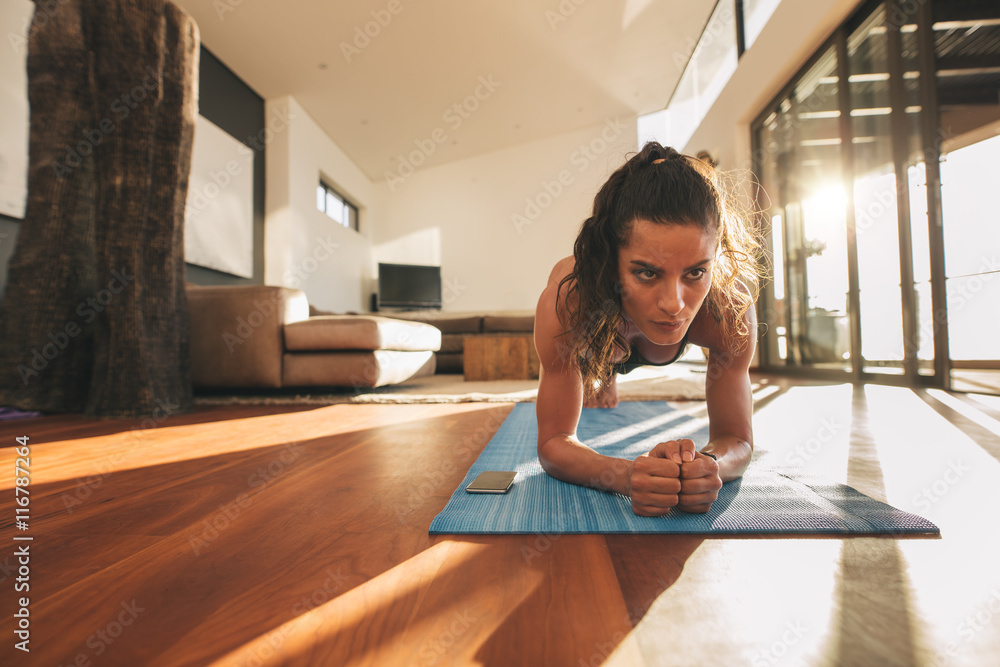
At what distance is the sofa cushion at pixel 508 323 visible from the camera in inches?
184

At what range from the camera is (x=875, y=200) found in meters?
3.07

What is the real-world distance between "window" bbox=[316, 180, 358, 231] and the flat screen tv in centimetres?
93

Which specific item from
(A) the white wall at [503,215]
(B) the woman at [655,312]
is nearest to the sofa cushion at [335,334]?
(B) the woman at [655,312]

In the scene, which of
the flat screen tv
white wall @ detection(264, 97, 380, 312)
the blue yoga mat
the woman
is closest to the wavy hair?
the woman

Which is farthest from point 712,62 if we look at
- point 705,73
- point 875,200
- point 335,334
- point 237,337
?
point 237,337

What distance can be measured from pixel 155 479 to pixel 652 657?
1.19 m

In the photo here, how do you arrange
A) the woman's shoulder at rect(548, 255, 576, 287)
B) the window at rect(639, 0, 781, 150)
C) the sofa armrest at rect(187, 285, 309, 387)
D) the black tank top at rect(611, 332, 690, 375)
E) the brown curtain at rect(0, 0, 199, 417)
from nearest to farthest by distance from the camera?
the woman's shoulder at rect(548, 255, 576, 287)
the black tank top at rect(611, 332, 690, 375)
the brown curtain at rect(0, 0, 199, 417)
the sofa armrest at rect(187, 285, 309, 387)
the window at rect(639, 0, 781, 150)

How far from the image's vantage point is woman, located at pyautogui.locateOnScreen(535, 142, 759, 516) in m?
0.76

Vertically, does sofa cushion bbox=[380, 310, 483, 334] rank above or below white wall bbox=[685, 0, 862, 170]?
below

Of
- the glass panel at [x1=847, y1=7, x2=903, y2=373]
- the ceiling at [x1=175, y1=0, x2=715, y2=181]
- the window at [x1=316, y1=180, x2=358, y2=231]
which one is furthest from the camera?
the window at [x1=316, y1=180, x2=358, y2=231]

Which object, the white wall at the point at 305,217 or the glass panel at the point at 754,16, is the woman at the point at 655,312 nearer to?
the glass panel at the point at 754,16

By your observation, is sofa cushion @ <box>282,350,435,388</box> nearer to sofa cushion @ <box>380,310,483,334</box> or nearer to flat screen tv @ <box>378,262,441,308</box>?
sofa cushion @ <box>380,310,483,334</box>

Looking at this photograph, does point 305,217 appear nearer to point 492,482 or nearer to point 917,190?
point 492,482

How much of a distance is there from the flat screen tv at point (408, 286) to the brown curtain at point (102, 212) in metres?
5.05
